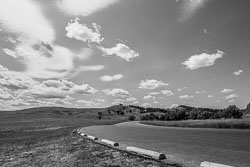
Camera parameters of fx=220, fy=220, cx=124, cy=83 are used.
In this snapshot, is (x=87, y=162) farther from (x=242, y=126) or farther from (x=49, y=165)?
(x=242, y=126)

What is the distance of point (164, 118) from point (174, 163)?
148135 millimetres

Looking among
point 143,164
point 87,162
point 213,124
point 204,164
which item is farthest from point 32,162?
point 213,124

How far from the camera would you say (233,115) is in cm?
11456

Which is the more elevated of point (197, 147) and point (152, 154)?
point (152, 154)

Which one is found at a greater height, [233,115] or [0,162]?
[233,115]

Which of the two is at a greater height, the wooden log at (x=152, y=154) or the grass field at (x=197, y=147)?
the wooden log at (x=152, y=154)

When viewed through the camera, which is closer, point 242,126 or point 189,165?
point 189,165

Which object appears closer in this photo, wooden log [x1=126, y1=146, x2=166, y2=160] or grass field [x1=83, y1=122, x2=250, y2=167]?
wooden log [x1=126, y1=146, x2=166, y2=160]

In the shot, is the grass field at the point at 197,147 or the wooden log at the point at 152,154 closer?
the wooden log at the point at 152,154

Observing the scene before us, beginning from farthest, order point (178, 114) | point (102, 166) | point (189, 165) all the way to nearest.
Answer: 1. point (178, 114)
2. point (102, 166)
3. point (189, 165)

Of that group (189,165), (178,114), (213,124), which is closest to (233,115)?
(178,114)

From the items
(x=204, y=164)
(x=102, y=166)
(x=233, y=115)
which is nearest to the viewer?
(x=204, y=164)

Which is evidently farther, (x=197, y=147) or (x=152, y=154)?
(x=197, y=147)

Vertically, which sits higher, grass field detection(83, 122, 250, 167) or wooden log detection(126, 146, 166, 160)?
wooden log detection(126, 146, 166, 160)
